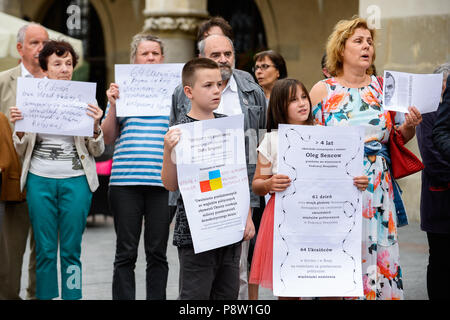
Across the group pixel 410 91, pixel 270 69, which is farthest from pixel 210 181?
pixel 270 69

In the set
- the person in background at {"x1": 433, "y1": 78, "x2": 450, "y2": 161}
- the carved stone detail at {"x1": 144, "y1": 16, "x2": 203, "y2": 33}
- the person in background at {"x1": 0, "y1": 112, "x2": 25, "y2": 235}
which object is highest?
the carved stone detail at {"x1": 144, "y1": 16, "x2": 203, "y2": 33}

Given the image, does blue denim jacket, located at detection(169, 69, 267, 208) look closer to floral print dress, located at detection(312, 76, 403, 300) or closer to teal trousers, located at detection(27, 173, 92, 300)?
floral print dress, located at detection(312, 76, 403, 300)

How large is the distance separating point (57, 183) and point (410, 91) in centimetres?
244

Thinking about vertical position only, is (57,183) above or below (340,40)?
below

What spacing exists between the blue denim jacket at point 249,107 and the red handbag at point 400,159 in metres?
0.82

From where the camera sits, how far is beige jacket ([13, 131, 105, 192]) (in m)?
5.29

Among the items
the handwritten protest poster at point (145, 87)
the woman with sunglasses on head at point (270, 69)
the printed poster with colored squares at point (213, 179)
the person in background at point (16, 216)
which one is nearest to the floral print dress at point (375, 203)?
the printed poster with colored squares at point (213, 179)

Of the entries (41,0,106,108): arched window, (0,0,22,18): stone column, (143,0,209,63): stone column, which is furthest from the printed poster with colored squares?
(41,0,106,108): arched window

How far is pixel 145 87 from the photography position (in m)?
5.36

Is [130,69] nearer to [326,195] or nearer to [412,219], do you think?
[326,195]

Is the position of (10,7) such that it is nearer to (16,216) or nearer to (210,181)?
(16,216)

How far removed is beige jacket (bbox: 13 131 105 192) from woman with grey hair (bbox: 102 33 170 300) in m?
0.12

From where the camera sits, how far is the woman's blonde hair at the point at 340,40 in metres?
4.60
